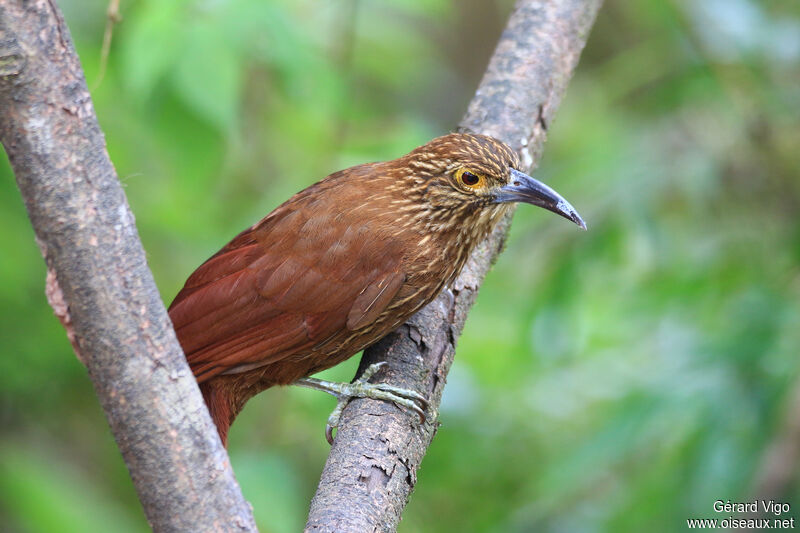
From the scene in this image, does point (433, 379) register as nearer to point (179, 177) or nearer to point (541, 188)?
point (541, 188)

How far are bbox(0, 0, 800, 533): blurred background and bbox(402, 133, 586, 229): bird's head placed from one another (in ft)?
2.05

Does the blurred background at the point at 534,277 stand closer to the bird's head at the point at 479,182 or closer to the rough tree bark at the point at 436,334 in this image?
the rough tree bark at the point at 436,334

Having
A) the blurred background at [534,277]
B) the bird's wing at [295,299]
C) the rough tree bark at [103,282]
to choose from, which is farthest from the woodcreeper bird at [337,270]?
the rough tree bark at [103,282]

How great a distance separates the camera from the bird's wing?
89.3 inches

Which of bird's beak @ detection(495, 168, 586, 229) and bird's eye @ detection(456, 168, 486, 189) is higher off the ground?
bird's eye @ detection(456, 168, 486, 189)

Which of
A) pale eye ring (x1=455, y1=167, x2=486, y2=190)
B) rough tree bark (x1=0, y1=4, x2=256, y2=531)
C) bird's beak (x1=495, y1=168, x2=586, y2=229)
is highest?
pale eye ring (x1=455, y1=167, x2=486, y2=190)

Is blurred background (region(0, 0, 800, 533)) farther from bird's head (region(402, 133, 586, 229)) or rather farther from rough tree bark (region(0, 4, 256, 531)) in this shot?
rough tree bark (region(0, 4, 256, 531))

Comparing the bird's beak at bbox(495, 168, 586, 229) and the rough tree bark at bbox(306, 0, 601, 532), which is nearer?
the rough tree bark at bbox(306, 0, 601, 532)

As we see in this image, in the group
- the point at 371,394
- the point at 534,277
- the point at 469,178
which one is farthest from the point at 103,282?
the point at 534,277

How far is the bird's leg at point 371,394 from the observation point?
211cm

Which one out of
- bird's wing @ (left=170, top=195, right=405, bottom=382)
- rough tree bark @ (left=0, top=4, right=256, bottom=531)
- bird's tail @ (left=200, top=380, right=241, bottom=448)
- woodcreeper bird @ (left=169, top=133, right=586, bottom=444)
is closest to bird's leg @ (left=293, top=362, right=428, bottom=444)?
woodcreeper bird @ (left=169, top=133, right=586, bottom=444)

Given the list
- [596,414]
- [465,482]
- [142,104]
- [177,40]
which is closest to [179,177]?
[142,104]

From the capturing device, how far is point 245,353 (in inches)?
89.3

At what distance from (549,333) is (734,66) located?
4.46 feet
